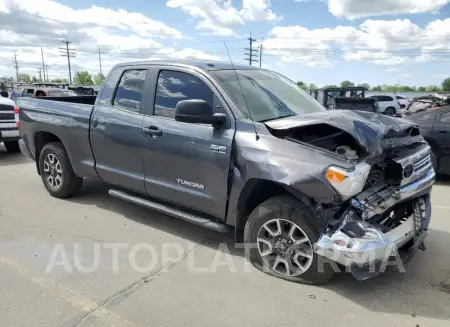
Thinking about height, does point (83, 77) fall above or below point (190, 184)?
below

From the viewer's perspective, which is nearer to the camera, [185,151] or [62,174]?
[185,151]

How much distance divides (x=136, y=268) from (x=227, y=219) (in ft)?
3.20

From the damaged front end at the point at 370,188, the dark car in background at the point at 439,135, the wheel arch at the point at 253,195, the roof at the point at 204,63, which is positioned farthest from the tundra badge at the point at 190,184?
the dark car in background at the point at 439,135

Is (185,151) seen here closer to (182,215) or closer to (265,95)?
(182,215)

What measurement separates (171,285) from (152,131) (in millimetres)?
1645

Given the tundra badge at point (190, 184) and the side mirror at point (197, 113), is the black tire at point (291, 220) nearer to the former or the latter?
the tundra badge at point (190, 184)

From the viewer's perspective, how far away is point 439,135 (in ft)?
24.9

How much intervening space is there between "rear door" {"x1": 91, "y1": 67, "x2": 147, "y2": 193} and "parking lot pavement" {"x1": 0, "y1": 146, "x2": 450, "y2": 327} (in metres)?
0.64

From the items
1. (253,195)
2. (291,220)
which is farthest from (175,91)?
(291,220)

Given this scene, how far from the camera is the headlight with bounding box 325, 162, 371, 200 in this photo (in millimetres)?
3055

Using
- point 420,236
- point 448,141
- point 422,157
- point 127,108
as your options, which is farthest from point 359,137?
point 448,141

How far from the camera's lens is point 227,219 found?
3879 mm

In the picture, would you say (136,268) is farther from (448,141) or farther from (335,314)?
(448,141)

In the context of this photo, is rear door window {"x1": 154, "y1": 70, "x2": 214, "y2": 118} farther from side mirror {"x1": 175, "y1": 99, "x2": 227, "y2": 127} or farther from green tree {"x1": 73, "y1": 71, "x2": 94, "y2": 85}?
green tree {"x1": 73, "y1": 71, "x2": 94, "y2": 85}
